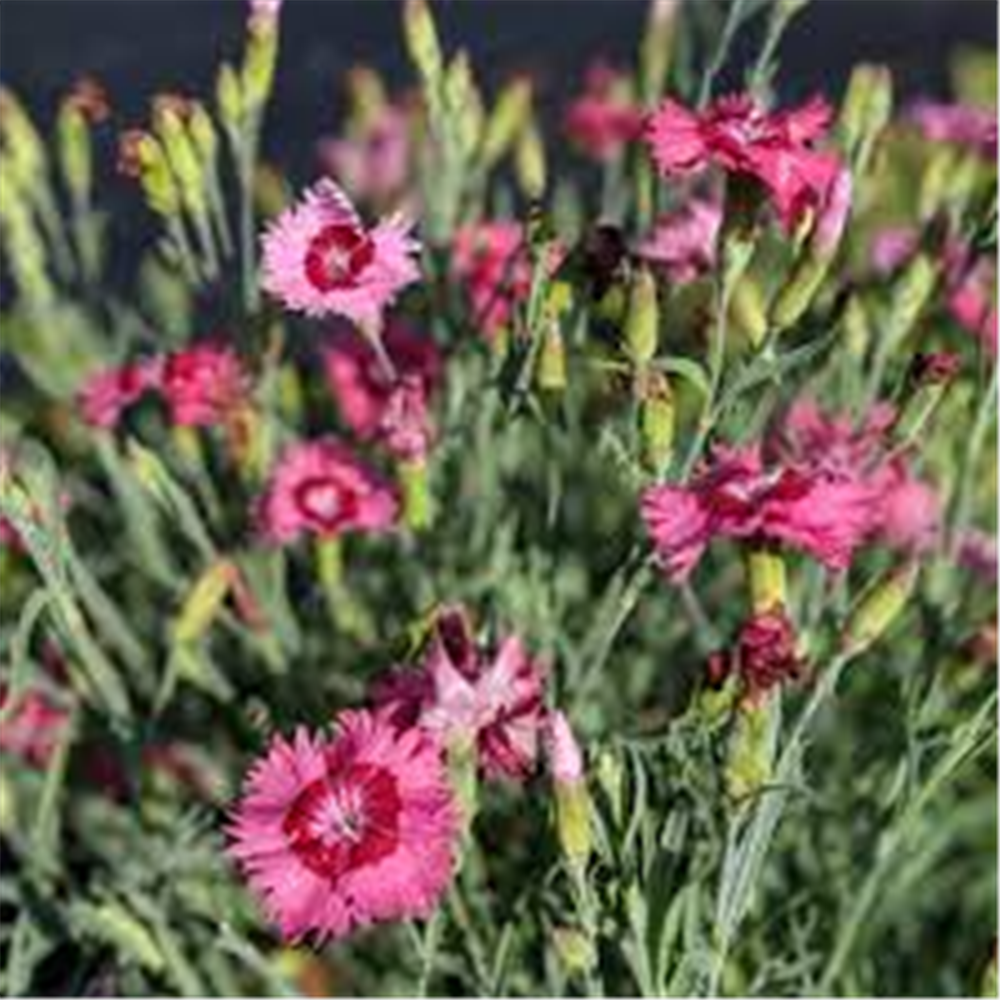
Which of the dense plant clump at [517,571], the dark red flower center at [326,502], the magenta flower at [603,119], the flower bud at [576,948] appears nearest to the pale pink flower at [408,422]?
the dense plant clump at [517,571]

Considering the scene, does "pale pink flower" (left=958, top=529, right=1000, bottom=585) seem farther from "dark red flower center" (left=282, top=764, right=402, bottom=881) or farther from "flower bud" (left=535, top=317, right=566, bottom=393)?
"dark red flower center" (left=282, top=764, right=402, bottom=881)

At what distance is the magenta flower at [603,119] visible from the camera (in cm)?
263

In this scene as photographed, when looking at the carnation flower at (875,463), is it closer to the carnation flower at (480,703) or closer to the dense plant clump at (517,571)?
the dense plant clump at (517,571)

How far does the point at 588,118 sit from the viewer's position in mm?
2701

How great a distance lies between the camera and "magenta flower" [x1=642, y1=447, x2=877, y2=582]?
1467mm

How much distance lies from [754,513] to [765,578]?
0.20 ft

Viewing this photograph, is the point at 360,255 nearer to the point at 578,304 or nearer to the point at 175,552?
the point at 578,304

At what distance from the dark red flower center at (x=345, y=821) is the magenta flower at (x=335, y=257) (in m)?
0.34

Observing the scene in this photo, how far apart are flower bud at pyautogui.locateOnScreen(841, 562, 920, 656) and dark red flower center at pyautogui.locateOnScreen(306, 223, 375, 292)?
39 centimetres

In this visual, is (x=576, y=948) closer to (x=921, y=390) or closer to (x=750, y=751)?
(x=750, y=751)

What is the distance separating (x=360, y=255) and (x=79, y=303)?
4.54ft

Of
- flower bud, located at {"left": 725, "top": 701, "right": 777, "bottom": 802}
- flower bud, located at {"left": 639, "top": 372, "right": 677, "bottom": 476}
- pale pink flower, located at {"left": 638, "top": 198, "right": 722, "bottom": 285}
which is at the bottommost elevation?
flower bud, located at {"left": 725, "top": 701, "right": 777, "bottom": 802}

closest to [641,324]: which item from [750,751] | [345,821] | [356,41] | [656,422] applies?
[656,422]

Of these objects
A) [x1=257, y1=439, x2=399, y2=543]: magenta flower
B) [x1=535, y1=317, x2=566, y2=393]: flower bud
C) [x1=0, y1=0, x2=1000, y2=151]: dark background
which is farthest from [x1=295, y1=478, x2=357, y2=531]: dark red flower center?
[x1=0, y1=0, x2=1000, y2=151]: dark background
